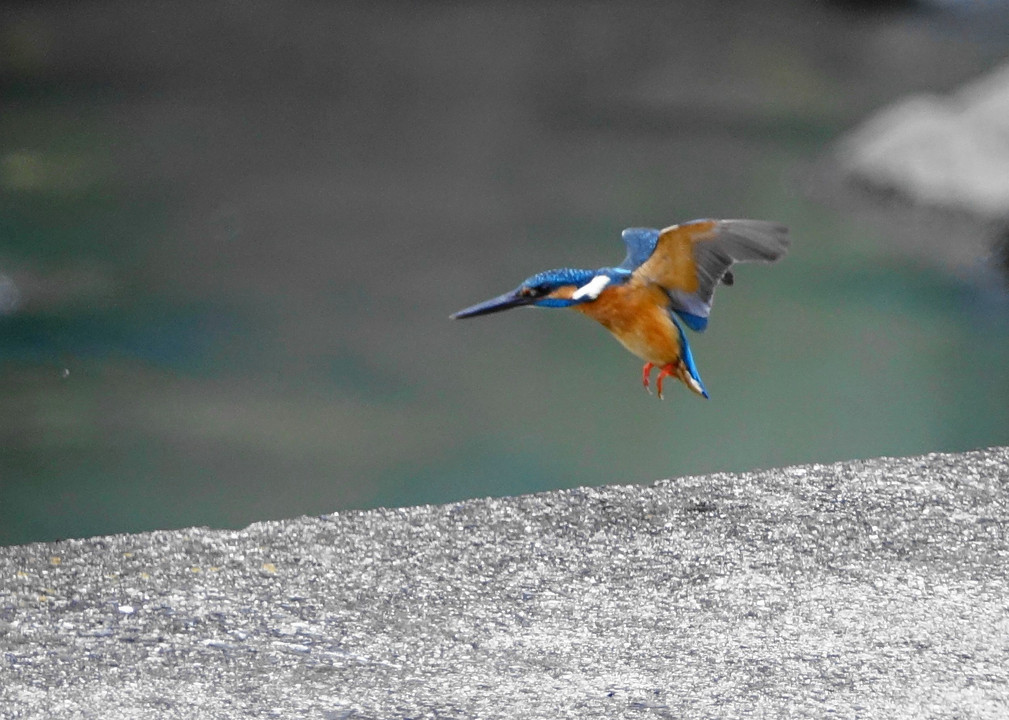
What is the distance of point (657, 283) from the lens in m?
3.78

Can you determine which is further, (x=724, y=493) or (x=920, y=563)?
(x=724, y=493)

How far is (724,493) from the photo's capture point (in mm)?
4301

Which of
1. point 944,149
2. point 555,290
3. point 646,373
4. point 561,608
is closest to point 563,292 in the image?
point 555,290

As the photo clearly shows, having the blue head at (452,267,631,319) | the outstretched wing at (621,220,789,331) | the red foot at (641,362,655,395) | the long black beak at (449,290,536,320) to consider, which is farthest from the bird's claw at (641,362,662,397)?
the long black beak at (449,290,536,320)

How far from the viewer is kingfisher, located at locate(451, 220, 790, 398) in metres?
3.78

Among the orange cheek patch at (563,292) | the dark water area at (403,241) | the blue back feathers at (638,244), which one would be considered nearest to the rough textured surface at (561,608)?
the dark water area at (403,241)

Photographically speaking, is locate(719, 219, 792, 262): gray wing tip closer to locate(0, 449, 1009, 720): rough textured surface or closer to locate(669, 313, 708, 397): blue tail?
locate(669, 313, 708, 397): blue tail

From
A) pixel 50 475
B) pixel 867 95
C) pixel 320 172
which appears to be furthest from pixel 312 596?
pixel 867 95

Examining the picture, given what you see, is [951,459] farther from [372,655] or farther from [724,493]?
[372,655]

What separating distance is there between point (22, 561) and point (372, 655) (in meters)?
1.14

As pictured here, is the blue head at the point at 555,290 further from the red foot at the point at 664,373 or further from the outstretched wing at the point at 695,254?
the red foot at the point at 664,373

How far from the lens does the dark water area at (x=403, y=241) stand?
3.63m

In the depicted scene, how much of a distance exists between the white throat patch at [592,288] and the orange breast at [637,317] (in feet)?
0.05

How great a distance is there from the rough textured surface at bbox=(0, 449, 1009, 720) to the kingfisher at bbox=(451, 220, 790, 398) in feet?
2.10
